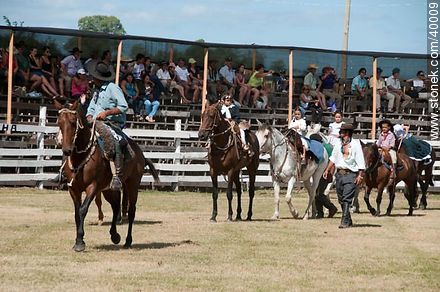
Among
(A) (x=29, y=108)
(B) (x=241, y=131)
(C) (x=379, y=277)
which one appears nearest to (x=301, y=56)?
(A) (x=29, y=108)

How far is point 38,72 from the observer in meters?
27.2

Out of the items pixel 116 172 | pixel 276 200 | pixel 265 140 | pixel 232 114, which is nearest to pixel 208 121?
pixel 232 114

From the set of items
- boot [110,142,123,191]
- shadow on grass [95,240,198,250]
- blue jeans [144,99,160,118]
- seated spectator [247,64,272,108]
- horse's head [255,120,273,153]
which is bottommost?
shadow on grass [95,240,198,250]

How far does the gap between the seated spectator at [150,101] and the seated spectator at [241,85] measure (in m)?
2.93

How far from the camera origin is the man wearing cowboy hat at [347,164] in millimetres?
18188

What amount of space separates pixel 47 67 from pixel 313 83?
9.00 metres

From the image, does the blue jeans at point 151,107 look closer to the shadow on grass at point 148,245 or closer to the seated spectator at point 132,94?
the seated spectator at point 132,94

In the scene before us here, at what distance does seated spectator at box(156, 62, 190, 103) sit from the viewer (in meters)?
29.3

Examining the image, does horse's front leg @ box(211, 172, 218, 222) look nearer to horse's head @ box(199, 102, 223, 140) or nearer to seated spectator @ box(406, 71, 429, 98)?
horse's head @ box(199, 102, 223, 140)

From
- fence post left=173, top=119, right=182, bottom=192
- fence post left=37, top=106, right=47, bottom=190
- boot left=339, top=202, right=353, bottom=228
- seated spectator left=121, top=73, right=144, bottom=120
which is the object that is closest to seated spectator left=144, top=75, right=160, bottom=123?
seated spectator left=121, top=73, right=144, bottom=120

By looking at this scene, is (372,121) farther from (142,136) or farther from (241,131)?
(241,131)

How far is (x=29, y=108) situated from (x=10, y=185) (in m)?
2.52

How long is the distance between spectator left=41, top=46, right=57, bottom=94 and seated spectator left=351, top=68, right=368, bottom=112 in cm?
1052

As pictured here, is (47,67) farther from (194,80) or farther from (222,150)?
(222,150)
